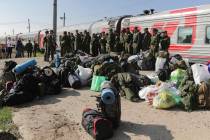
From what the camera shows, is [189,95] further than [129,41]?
No

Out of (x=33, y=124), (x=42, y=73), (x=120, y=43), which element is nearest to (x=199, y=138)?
(x=33, y=124)

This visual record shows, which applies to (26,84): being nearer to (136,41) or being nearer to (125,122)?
(125,122)

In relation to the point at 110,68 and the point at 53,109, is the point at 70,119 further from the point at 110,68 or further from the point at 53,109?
the point at 110,68

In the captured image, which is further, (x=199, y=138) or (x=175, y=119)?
(x=175, y=119)

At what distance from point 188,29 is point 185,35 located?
1.05 ft

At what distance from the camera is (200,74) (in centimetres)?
1047

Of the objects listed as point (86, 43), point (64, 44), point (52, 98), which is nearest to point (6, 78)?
point (52, 98)

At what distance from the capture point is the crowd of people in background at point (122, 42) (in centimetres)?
1584

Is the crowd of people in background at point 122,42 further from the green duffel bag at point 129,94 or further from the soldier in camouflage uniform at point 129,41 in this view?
the green duffel bag at point 129,94

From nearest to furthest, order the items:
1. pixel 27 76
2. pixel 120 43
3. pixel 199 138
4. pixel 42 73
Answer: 1. pixel 199 138
2. pixel 27 76
3. pixel 42 73
4. pixel 120 43

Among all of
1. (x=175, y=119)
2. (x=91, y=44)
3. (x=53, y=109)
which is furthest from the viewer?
(x=91, y=44)

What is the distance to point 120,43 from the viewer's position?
18.9 meters

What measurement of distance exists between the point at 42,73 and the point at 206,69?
488cm

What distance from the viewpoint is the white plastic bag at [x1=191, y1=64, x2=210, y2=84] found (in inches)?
410
